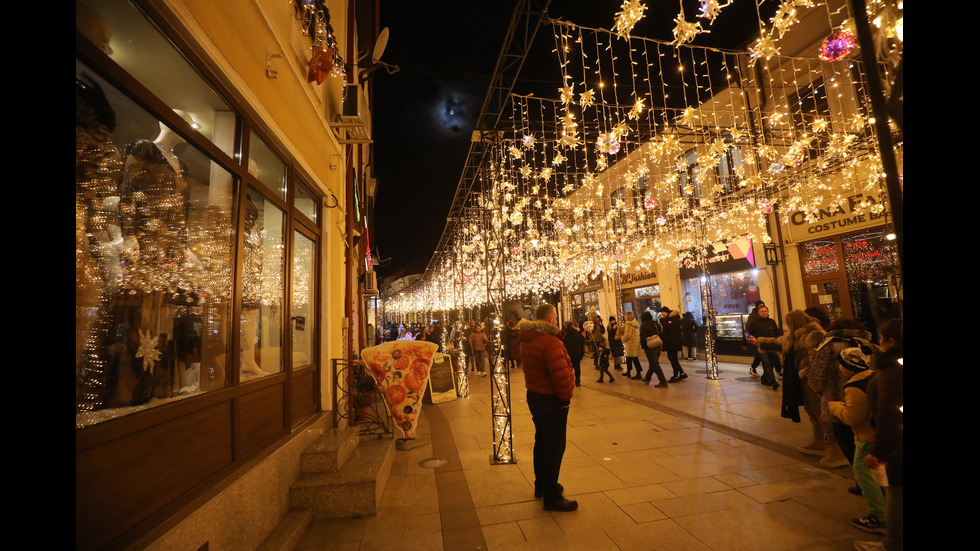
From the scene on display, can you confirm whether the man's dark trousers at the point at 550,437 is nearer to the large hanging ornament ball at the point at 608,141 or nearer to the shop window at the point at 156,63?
the shop window at the point at 156,63

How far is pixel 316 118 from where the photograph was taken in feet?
18.3

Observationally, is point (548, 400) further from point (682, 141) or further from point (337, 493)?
point (682, 141)

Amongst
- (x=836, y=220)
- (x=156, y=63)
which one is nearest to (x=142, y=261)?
(x=156, y=63)

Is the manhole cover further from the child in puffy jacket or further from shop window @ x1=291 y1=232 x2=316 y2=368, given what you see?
the child in puffy jacket

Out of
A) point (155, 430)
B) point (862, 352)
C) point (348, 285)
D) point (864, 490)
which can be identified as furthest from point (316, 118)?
point (864, 490)

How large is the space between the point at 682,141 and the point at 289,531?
13898 millimetres

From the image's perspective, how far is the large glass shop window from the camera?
7.05 ft

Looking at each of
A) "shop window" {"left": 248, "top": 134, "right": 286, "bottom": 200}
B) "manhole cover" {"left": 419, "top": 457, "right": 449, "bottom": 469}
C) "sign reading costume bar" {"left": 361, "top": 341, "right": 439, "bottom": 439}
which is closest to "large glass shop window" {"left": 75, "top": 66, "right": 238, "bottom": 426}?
"shop window" {"left": 248, "top": 134, "right": 286, "bottom": 200}

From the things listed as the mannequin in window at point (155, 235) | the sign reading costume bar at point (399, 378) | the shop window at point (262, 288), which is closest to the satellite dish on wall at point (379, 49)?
the shop window at point (262, 288)

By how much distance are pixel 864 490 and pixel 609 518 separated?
2027mm

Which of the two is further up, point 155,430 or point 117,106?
point 117,106

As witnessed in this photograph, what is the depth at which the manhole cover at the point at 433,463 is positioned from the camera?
5305 mm
